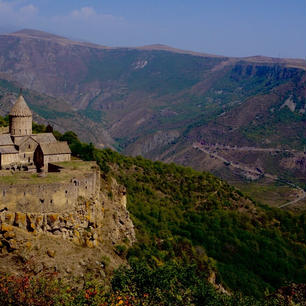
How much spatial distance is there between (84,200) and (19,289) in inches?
492

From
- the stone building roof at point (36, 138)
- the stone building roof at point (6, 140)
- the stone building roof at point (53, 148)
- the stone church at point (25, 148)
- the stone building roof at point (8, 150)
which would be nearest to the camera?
the stone building roof at point (8, 150)

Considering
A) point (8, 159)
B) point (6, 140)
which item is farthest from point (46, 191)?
point (6, 140)

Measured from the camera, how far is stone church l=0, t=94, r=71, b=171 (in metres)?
38.2

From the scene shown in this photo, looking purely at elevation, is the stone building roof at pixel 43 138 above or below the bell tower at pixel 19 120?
below

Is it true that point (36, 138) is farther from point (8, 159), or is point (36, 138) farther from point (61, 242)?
point (61, 242)

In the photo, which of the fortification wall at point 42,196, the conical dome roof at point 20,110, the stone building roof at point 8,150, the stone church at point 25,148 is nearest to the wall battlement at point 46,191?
the fortification wall at point 42,196

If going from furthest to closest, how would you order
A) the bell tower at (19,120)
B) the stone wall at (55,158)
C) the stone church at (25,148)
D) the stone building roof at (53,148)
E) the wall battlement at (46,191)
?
1. the bell tower at (19,120)
2. the stone building roof at (53,148)
3. the stone wall at (55,158)
4. the stone church at (25,148)
5. the wall battlement at (46,191)

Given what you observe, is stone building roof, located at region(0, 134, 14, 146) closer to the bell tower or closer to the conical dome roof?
the bell tower

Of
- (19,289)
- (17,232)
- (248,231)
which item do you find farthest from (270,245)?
(19,289)

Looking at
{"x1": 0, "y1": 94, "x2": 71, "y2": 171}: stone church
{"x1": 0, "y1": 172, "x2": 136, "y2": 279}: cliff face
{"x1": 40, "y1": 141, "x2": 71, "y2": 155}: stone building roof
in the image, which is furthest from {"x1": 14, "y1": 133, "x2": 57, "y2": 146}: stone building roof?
{"x1": 0, "y1": 172, "x2": 136, "y2": 279}: cliff face

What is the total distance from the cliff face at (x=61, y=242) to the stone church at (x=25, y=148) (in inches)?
267

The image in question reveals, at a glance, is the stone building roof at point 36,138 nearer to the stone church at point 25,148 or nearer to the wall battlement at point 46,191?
the stone church at point 25,148

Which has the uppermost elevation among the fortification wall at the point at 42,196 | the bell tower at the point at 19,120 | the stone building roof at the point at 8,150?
the bell tower at the point at 19,120

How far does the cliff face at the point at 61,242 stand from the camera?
27.3 meters
